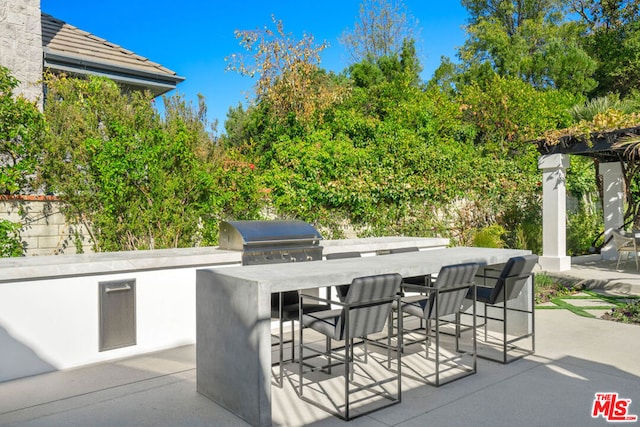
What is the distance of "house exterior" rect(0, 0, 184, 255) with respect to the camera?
263 inches

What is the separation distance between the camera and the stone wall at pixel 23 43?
9.10 metres

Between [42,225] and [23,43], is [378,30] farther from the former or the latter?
[42,225]

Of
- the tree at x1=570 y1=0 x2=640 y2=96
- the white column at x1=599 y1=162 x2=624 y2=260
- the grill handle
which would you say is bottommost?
the grill handle

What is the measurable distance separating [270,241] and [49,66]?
23.9ft

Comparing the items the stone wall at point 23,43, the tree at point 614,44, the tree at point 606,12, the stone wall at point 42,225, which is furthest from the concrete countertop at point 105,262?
the tree at point 606,12

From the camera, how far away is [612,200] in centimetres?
1232

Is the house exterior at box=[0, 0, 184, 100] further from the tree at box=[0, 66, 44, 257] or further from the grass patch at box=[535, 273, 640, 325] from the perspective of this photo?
the grass patch at box=[535, 273, 640, 325]

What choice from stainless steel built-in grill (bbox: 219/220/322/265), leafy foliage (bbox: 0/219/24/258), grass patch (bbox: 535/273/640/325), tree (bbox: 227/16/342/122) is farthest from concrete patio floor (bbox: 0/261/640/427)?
tree (bbox: 227/16/342/122)

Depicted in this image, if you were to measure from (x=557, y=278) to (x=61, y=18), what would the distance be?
509 inches

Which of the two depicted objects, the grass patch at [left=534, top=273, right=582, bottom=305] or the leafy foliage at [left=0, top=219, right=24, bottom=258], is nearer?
the leafy foliage at [left=0, top=219, right=24, bottom=258]

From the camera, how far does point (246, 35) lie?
12594 millimetres

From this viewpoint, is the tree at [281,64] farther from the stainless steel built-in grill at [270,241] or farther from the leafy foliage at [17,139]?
the stainless steel built-in grill at [270,241]

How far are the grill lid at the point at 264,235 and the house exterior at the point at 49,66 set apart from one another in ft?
7.88

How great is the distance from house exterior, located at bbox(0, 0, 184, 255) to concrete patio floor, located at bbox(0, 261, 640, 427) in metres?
2.74
